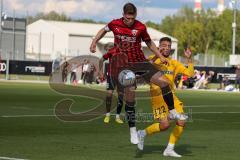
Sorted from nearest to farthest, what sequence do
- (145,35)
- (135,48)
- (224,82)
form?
(135,48), (145,35), (224,82)

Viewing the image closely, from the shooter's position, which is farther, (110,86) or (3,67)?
(3,67)

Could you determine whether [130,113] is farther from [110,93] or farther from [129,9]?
[110,93]

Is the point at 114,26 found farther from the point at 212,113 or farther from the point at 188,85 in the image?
the point at 188,85

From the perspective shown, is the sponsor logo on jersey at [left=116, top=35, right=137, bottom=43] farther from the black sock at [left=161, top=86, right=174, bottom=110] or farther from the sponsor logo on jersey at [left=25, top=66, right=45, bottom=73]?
the sponsor logo on jersey at [left=25, top=66, right=45, bottom=73]

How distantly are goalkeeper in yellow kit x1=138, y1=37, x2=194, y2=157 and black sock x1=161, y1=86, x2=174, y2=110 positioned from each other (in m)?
0.17

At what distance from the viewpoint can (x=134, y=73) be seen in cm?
1193

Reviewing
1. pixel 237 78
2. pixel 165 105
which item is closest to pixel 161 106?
pixel 165 105

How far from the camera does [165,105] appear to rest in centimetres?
1216

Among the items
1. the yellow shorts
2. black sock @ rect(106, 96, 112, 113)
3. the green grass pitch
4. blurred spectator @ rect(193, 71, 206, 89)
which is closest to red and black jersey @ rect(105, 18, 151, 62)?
the yellow shorts

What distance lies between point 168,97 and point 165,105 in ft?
1.28

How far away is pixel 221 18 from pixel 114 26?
120390mm

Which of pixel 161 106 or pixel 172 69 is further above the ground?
pixel 172 69

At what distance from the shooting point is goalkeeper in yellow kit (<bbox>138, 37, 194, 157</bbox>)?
1181 centimetres

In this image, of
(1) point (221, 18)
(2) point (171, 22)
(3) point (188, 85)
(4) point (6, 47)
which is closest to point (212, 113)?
(3) point (188, 85)
